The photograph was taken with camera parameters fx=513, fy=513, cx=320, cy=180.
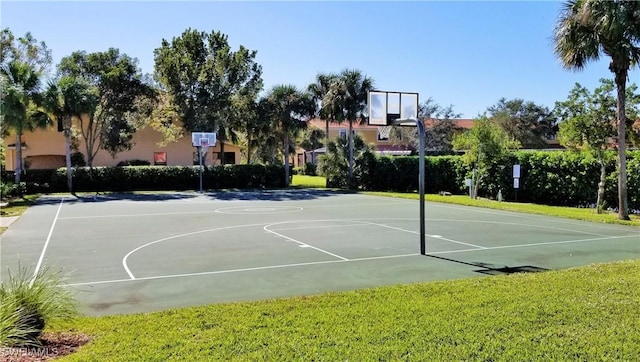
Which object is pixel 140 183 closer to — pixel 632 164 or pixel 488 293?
pixel 632 164

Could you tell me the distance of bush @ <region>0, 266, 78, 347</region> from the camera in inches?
197

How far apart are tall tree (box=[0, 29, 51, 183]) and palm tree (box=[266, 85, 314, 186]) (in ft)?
51.5

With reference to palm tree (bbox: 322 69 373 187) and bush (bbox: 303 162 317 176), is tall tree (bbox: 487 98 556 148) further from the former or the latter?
palm tree (bbox: 322 69 373 187)

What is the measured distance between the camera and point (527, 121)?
201 feet

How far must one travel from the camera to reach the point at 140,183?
3659 cm

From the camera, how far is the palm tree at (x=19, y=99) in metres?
25.4

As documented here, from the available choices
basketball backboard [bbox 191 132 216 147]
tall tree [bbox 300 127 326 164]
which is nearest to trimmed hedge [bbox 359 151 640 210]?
basketball backboard [bbox 191 132 216 147]

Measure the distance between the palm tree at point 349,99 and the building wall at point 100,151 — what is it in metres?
13.0

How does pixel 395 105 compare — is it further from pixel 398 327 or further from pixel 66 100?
pixel 66 100

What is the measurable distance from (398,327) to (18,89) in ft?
91.9

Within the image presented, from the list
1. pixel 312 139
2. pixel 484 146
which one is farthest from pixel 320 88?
pixel 484 146

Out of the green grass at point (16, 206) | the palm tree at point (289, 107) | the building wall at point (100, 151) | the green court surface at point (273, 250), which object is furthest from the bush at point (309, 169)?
the green court surface at point (273, 250)

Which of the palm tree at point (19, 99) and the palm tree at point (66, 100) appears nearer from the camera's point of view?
the palm tree at point (19, 99)

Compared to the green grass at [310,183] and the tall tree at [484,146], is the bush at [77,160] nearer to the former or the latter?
the green grass at [310,183]
